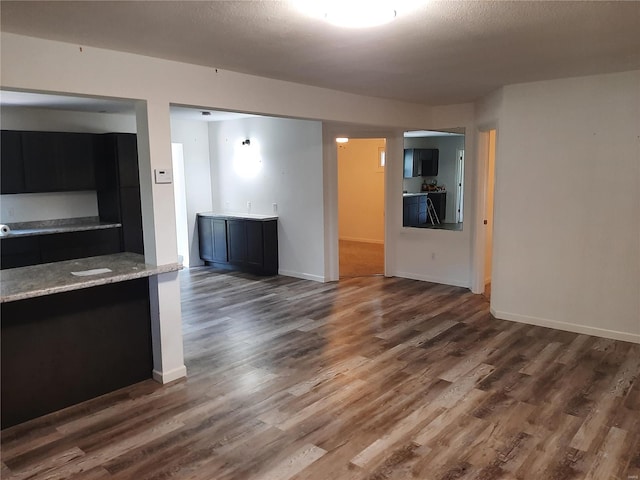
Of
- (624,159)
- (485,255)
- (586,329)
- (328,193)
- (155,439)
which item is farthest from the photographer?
(328,193)

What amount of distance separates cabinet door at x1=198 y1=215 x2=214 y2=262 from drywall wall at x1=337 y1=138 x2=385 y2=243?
341 centimetres

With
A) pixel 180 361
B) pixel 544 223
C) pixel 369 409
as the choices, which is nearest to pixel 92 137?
pixel 180 361

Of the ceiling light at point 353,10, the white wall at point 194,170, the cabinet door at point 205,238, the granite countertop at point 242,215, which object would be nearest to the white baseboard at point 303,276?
the granite countertop at point 242,215

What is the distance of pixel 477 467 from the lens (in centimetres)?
253

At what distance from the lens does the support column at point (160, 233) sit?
334 centimetres

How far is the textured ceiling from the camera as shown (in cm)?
236

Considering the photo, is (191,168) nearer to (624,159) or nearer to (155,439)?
(155,439)

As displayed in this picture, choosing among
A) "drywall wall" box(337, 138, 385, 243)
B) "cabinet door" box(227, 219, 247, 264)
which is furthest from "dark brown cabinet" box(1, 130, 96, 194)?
"drywall wall" box(337, 138, 385, 243)

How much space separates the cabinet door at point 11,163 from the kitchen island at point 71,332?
9.40ft

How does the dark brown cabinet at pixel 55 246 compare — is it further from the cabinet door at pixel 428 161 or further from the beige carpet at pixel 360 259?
the cabinet door at pixel 428 161

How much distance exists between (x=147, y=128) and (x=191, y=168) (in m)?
4.49

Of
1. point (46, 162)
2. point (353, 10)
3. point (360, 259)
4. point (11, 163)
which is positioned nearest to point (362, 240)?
point (360, 259)

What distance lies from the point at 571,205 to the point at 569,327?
120cm

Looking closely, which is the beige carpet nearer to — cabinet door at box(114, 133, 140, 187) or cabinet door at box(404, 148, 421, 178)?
cabinet door at box(404, 148, 421, 178)
